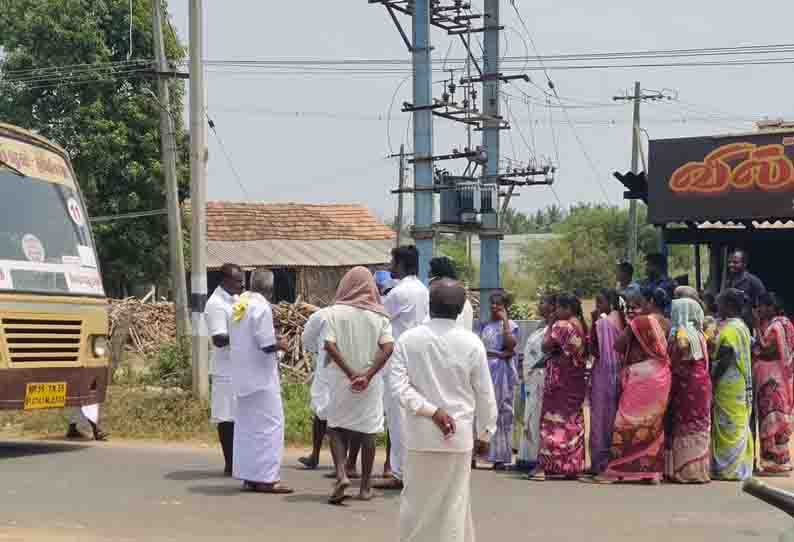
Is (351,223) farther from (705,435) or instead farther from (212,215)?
(705,435)

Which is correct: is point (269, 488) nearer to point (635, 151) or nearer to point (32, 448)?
point (32, 448)

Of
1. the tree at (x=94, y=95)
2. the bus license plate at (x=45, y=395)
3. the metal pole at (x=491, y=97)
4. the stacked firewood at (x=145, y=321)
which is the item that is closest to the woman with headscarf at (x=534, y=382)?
the bus license plate at (x=45, y=395)

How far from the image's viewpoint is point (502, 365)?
10461 mm

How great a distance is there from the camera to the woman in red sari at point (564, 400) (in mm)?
9930

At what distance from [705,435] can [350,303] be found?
3.47 metres

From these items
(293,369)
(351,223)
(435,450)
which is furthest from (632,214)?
(435,450)

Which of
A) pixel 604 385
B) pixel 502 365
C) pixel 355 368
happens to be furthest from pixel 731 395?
pixel 355 368

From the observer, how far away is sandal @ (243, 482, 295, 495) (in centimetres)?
901

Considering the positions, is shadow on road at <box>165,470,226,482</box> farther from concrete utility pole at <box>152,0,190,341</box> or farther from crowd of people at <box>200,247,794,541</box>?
concrete utility pole at <box>152,0,190,341</box>

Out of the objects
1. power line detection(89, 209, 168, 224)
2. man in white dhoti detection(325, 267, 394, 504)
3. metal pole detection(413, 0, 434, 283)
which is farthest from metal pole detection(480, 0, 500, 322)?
man in white dhoti detection(325, 267, 394, 504)

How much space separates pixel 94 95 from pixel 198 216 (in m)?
16.5

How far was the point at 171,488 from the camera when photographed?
9141 millimetres

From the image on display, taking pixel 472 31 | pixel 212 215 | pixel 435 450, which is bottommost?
pixel 435 450

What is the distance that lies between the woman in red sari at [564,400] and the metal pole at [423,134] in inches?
622
